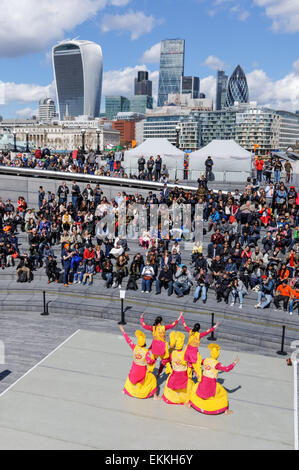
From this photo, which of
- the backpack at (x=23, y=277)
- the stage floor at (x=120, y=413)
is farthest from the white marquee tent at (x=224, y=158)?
the stage floor at (x=120, y=413)

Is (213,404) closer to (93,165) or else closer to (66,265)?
(66,265)

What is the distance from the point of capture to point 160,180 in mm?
24984

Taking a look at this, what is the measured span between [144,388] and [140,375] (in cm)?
39

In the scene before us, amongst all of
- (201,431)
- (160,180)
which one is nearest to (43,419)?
(201,431)

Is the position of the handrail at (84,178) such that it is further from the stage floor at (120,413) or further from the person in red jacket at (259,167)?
the stage floor at (120,413)

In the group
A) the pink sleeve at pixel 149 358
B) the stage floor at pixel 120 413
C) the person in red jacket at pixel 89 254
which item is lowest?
the stage floor at pixel 120 413

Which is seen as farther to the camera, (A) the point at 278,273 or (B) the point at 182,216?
(B) the point at 182,216

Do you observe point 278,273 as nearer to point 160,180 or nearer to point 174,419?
point 174,419

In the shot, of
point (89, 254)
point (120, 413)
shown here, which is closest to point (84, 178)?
point (89, 254)

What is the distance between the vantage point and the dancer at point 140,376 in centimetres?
895

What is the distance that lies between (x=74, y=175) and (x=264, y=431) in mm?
20581

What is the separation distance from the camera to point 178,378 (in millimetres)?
8992

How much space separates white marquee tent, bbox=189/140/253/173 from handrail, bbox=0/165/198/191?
8.56ft

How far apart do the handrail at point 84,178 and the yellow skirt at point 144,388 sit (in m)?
15.7
